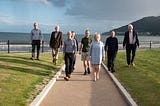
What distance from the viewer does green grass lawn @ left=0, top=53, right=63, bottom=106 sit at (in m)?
10.9

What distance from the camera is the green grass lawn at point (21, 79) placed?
1094 centimetres

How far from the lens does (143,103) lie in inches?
425

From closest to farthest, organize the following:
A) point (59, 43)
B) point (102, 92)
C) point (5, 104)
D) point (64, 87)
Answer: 1. point (5, 104)
2. point (102, 92)
3. point (64, 87)
4. point (59, 43)

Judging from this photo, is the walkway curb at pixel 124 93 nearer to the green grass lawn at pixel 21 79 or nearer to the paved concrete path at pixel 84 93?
the paved concrete path at pixel 84 93

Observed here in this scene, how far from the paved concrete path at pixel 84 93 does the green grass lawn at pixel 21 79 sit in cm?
54

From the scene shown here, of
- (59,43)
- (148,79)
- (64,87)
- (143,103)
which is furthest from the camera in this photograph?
(59,43)

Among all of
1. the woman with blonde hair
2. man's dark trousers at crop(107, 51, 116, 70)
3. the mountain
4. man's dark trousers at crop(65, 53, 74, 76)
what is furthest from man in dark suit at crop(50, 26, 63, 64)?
the mountain

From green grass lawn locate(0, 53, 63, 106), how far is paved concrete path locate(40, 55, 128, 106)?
54cm

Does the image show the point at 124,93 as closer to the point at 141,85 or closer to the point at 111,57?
the point at 141,85

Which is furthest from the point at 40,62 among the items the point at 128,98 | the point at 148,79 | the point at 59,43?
the point at 128,98

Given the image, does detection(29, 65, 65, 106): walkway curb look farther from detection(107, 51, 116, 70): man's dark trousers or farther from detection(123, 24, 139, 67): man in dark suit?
detection(123, 24, 139, 67): man in dark suit

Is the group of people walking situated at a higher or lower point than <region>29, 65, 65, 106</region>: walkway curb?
higher

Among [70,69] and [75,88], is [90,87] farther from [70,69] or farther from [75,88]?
[70,69]

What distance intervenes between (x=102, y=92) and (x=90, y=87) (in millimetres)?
1088
